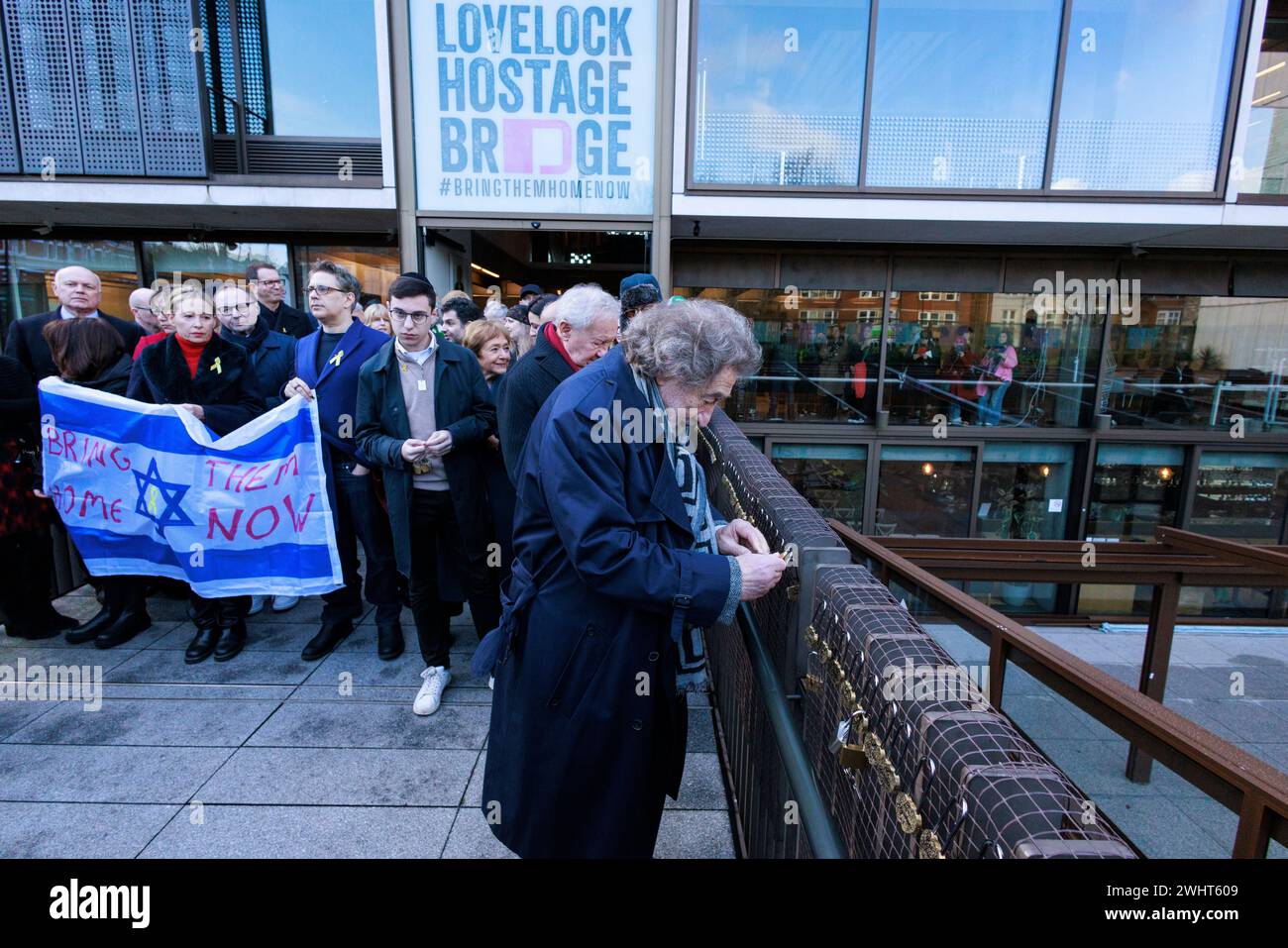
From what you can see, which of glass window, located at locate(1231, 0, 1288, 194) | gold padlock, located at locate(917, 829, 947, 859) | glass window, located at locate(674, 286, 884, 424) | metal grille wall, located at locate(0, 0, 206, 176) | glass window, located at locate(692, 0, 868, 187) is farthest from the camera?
glass window, located at locate(674, 286, 884, 424)

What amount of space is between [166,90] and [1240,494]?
15.6 meters

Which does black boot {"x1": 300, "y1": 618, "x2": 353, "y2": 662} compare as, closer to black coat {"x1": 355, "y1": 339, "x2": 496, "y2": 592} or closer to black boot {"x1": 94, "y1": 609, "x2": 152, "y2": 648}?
black coat {"x1": 355, "y1": 339, "x2": 496, "y2": 592}

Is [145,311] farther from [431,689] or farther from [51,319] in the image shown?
[431,689]

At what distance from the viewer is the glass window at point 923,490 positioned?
10.5 meters

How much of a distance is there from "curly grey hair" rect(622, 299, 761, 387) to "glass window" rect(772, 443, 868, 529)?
348 inches

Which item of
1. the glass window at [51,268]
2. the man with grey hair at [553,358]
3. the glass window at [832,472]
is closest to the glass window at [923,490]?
the glass window at [832,472]

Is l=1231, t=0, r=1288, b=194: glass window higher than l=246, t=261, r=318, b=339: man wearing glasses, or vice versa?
l=1231, t=0, r=1288, b=194: glass window

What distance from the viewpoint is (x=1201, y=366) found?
34.5 ft

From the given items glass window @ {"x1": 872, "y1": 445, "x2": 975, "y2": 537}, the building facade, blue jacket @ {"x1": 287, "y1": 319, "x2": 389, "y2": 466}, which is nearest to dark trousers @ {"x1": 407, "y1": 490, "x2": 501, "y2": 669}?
blue jacket @ {"x1": 287, "y1": 319, "x2": 389, "y2": 466}

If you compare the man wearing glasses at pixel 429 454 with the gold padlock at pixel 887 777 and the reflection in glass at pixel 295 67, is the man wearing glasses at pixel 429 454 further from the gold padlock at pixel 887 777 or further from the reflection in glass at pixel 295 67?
the reflection in glass at pixel 295 67

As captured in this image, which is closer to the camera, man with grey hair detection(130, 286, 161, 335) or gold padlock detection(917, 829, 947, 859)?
gold padlock detection(917, 829, 947, 859)

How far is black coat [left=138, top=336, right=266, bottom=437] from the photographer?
4.03 metres

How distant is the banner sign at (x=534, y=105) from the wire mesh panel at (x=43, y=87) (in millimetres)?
3758

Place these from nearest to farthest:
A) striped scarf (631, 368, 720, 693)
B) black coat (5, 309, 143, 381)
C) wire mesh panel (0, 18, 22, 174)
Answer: striped scarf (631, 368, 720, 693), black coat (5, 309, 143, 381), wire mesh panel (0, 18, 22, 174)
